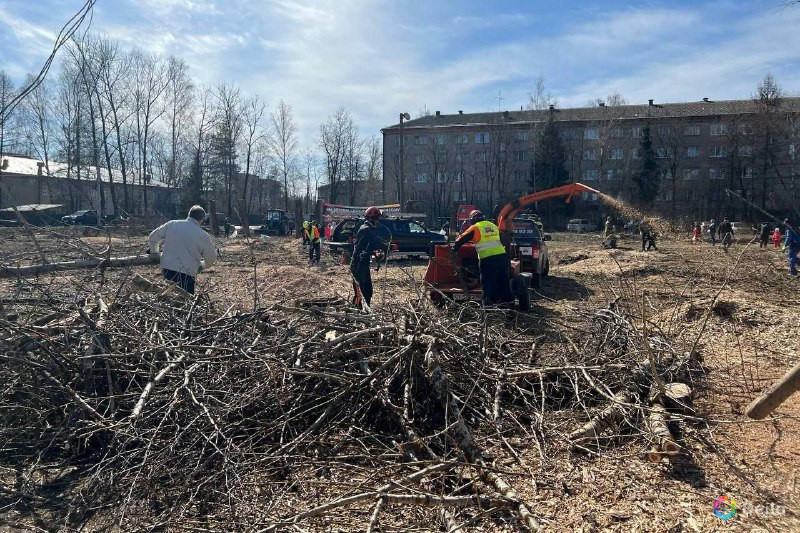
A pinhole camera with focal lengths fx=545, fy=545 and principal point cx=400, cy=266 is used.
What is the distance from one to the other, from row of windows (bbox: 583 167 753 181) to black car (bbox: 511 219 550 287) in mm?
49548

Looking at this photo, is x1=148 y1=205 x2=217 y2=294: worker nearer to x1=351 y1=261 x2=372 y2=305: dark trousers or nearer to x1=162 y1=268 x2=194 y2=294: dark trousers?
x1=162 y1=268 x2=194 y2=294: dark trousers

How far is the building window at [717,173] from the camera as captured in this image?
5441 cm

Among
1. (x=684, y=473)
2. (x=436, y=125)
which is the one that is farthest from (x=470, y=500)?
(x=436, y=125)

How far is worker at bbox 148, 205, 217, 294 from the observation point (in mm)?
6551

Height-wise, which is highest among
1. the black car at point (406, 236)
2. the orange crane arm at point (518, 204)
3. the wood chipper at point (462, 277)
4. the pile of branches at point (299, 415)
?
the orange crane arm at point (518, 204)

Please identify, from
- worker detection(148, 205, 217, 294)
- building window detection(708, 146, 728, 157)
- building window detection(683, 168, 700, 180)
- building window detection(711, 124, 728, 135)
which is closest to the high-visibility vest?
worker detection(148, 205, 217, 294)

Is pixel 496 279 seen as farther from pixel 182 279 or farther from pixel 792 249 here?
pixel 792 249

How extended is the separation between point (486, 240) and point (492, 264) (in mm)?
354

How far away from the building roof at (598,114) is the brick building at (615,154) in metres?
0.12

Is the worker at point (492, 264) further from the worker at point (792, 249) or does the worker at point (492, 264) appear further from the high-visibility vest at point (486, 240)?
the worker at point (792, 249)

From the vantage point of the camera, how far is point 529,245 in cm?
1166

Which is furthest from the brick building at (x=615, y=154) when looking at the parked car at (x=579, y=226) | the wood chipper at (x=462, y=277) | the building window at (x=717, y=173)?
the wood chipper at (x=462, y=277)

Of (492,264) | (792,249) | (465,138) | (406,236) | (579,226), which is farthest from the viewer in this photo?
(465,138)

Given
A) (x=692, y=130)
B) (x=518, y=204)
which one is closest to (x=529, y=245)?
(x=518, y=204)
